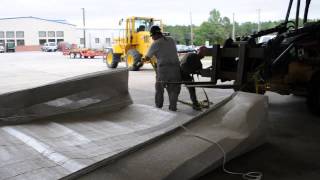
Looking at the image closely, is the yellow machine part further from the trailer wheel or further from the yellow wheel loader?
the trailer wheel

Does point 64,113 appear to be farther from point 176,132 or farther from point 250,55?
point 250,55

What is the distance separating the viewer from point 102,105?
6855 mm

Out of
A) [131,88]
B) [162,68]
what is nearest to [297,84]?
[162,68]

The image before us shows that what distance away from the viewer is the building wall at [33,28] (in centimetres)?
6228

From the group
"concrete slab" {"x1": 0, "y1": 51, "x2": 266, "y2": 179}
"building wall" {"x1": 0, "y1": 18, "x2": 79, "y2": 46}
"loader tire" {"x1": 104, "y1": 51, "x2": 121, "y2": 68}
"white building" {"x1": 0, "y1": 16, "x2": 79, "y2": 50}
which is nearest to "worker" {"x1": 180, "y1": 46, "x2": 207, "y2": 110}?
"concrete slab" {"x1": 0, "y1": 51, "x2": 266, "y2": 179}

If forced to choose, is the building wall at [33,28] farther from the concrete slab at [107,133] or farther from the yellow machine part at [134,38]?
the concrete slab at [107,133]

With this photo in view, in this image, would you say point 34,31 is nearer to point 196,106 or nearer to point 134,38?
point 134,38

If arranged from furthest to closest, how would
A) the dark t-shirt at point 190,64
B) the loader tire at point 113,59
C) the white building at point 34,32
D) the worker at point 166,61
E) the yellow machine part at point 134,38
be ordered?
the white building at point 34,32
the loader tire at point 113,59
the yellow machine part at point 134,38
the dark t-shirt at point 190,64
the worker at point 166,61

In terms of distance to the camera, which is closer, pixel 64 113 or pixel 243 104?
pixel 243 104

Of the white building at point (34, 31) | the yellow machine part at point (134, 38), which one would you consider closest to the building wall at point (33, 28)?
the white building at point (34, 31)

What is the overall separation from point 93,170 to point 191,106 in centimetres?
471

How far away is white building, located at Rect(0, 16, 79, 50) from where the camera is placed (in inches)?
2434

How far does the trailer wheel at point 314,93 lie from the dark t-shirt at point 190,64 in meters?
1.99

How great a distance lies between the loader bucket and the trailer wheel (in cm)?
254
